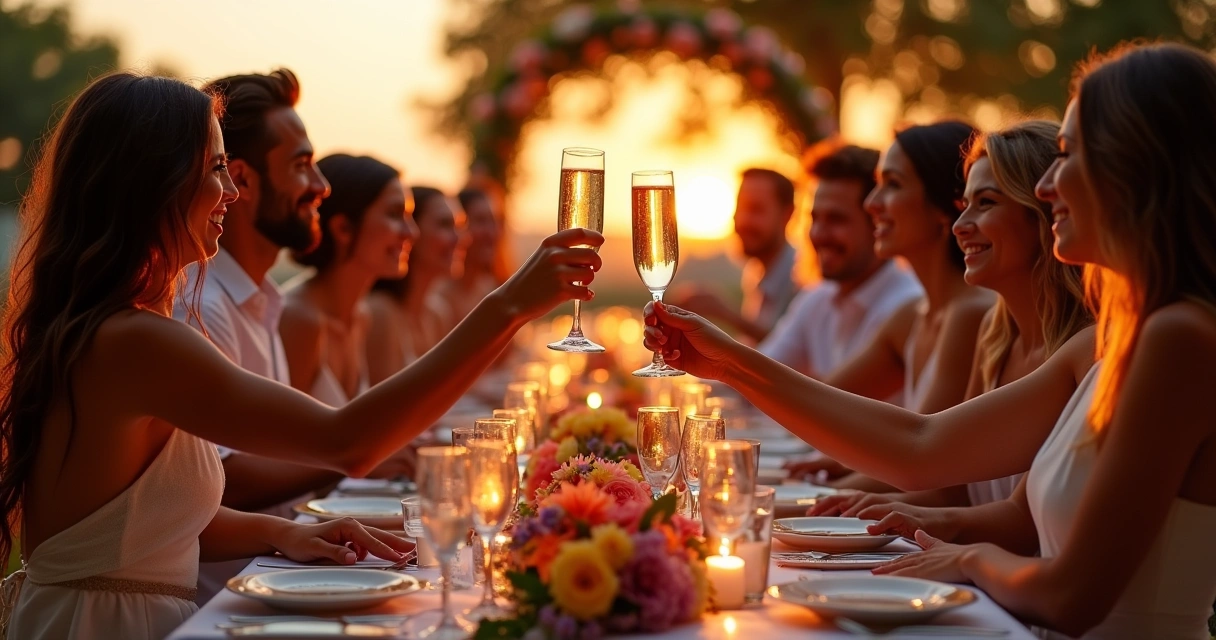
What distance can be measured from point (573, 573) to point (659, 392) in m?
2.57

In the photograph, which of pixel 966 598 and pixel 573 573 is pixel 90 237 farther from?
pixel 966 598

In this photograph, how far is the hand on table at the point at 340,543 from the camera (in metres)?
2.64

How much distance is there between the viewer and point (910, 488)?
2.95 m

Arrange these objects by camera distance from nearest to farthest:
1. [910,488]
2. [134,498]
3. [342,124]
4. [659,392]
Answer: [134,498] < [910,488] < [659,392] < [342,124]

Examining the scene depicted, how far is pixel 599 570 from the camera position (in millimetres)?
1925

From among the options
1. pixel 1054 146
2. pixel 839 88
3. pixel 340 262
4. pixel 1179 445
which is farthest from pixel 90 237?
pixel 839 88

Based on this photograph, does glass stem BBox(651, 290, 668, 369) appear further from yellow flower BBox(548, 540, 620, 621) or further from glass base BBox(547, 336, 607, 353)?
yellow flower BBox(548, 540, 620, 621)

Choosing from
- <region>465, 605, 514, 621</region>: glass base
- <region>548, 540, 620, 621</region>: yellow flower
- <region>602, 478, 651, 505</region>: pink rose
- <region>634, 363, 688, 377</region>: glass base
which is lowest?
<region>465, 605, 514, 621</region>: glass base

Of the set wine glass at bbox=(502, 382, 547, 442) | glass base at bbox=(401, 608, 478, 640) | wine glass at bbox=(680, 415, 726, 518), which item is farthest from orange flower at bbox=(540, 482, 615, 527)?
wine glass at bbox=(502, 382, 547, 442)

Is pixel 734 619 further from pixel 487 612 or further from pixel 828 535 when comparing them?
pixel 828 535

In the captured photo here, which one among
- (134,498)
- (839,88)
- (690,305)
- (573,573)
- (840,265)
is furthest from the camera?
(839,88)

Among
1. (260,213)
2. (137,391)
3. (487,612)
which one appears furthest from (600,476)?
(260,213)

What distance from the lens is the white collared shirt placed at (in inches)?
239

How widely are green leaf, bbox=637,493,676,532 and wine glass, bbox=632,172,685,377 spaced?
637 mm
